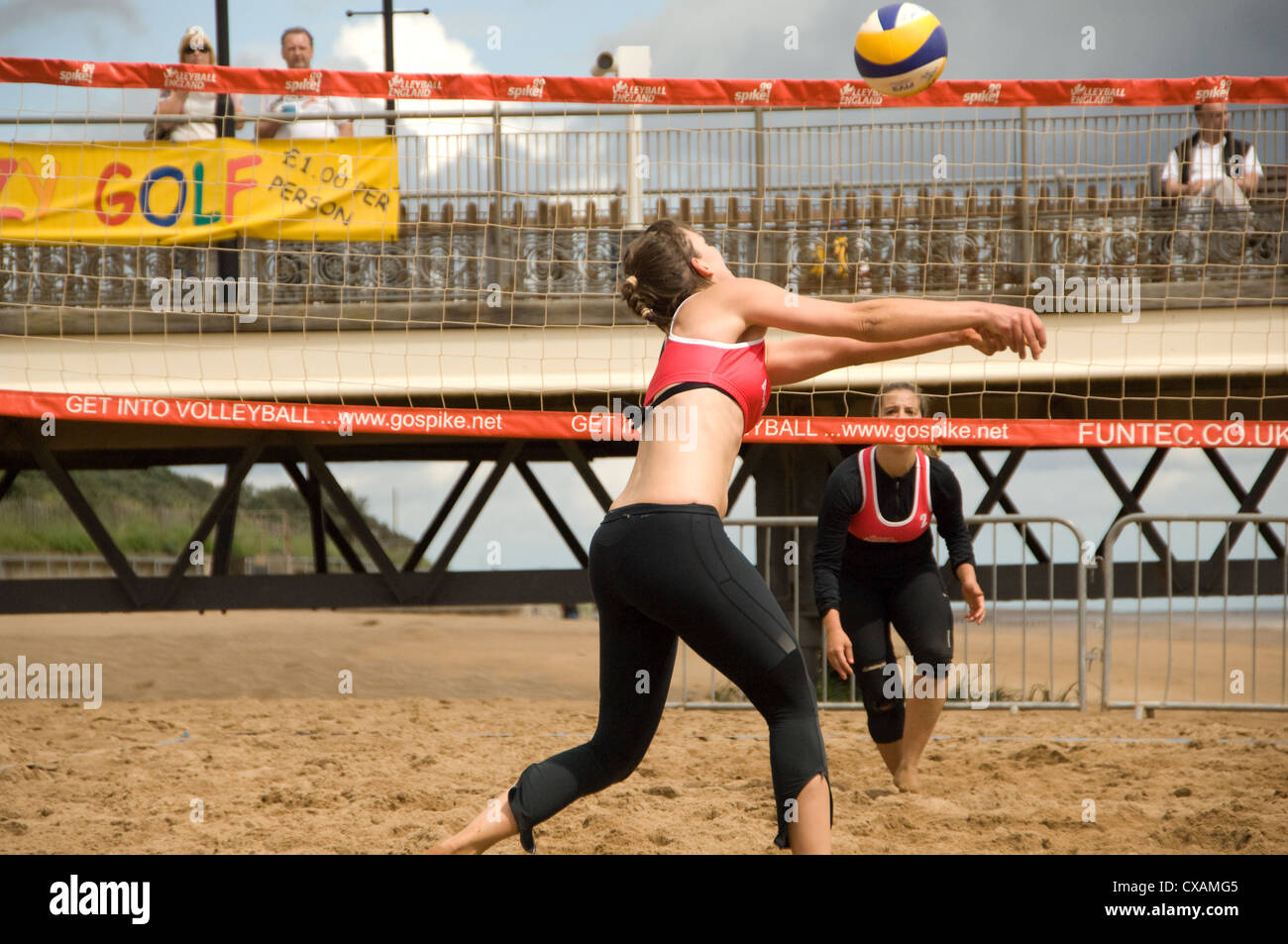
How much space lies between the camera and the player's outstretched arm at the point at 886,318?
105 inches

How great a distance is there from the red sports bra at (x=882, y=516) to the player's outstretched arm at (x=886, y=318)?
6.67 ft

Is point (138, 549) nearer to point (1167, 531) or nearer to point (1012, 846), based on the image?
point (1167, 531)

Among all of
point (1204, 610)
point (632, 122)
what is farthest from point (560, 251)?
point (1204, 610)

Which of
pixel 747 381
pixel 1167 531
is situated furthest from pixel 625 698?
pixel 1167 531

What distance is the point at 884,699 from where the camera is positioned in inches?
186

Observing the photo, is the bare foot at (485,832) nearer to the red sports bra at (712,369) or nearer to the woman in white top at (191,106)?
the red sports bra at (712,369)

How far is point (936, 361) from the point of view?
8.82 metres

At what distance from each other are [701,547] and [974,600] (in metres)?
2.60

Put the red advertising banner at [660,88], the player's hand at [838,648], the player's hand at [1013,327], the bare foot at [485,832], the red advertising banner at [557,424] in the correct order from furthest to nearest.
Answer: the red advertising banner at [557,424] < the red advertising banner at [660,88] < the player's hand at [838,648] < the bare foot at [485,832] < the player's hand at [1013,327]

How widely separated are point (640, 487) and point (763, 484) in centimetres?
705

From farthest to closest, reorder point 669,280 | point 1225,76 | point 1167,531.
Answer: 1. point 1167,531
2. point 1225,76
3. point 669,280

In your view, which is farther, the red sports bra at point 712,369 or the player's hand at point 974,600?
the player's hand at point 974,600

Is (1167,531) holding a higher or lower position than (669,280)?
lower

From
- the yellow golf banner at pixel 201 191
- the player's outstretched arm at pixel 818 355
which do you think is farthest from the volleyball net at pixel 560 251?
the player's outstretched arm at pixel 818 355
